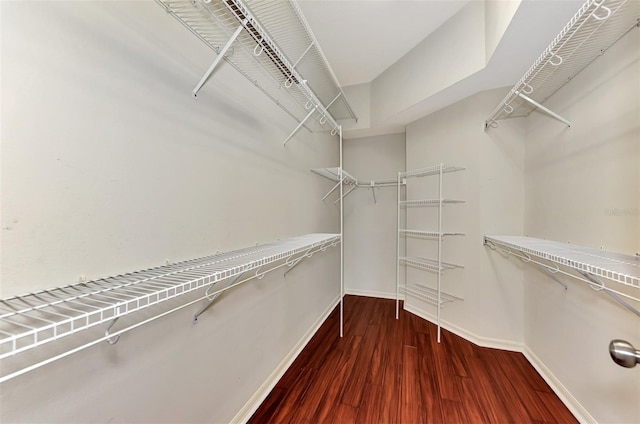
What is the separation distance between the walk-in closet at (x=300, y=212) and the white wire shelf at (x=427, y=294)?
2 cm

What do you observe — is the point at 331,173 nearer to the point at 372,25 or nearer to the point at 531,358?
the point at 372,25

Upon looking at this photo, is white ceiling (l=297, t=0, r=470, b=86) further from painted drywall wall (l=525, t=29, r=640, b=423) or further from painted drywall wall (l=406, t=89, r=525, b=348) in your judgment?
painted drywall wall (l=525, t=29, r=640, b=423)

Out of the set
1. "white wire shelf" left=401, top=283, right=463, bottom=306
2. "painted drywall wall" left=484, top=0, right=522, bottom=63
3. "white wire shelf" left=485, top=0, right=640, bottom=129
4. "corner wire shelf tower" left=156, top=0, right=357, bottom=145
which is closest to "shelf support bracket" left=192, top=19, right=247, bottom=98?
"corner wire shelf tower" left=156, top=0, right=357, bottom=145

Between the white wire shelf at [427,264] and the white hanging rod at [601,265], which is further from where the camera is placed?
the white wire shelf at [427,264]

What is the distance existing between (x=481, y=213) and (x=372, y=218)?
138 centimetres

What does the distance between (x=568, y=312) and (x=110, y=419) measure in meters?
2.34

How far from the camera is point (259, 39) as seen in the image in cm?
95

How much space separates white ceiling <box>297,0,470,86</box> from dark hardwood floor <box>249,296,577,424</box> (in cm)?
273

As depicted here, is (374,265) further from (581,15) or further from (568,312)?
(581,15)

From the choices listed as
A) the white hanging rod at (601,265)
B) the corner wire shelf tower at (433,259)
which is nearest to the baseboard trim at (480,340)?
the corner wire shelf tower at (433,259)

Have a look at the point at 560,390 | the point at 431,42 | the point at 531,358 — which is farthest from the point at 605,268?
the point at 431,42

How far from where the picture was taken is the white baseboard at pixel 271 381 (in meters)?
1.30

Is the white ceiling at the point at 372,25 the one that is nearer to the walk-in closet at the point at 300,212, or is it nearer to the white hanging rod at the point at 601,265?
the walk-in closet at the point at 300,212

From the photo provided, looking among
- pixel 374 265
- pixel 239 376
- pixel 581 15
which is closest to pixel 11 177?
pixel 239 376
